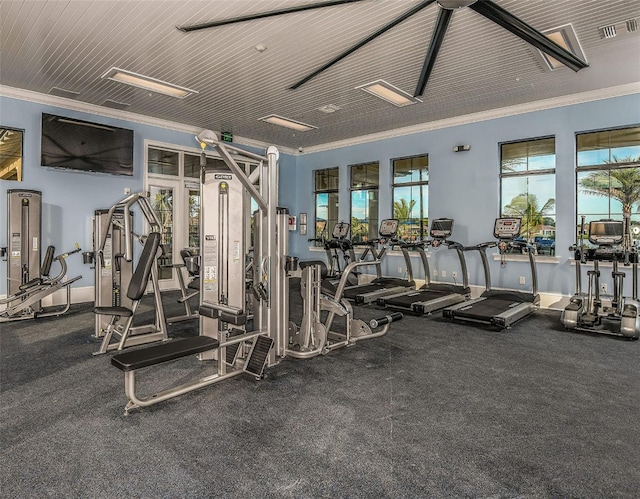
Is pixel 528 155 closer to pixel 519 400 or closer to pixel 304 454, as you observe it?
pixel 519 400

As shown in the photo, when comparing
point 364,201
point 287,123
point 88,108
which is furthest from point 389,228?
point 88,108

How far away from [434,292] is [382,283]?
1.24m

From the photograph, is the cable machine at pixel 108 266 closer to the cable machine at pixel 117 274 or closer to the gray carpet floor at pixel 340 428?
Result: the cable machine at pixel 117 274

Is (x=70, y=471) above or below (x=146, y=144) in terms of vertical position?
below

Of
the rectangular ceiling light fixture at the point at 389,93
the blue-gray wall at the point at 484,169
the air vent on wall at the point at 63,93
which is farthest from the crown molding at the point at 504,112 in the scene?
the air vent on wall at the point at 63,93

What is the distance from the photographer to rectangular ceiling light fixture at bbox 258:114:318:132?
7.43 m

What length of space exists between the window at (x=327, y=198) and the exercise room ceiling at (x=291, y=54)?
8.57 feet

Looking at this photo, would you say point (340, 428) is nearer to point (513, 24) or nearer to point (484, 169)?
point (513, 24)

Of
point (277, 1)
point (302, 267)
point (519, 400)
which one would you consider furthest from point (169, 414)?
point (277, 1)

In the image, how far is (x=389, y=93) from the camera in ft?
20.2

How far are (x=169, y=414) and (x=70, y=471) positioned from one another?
26.8 inches

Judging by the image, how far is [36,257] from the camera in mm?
5930

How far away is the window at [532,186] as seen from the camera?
21.2 ft

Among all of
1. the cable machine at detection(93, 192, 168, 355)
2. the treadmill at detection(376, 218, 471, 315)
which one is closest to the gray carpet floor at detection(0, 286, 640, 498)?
the cable machine at detection(93, 192, 168, 355)
